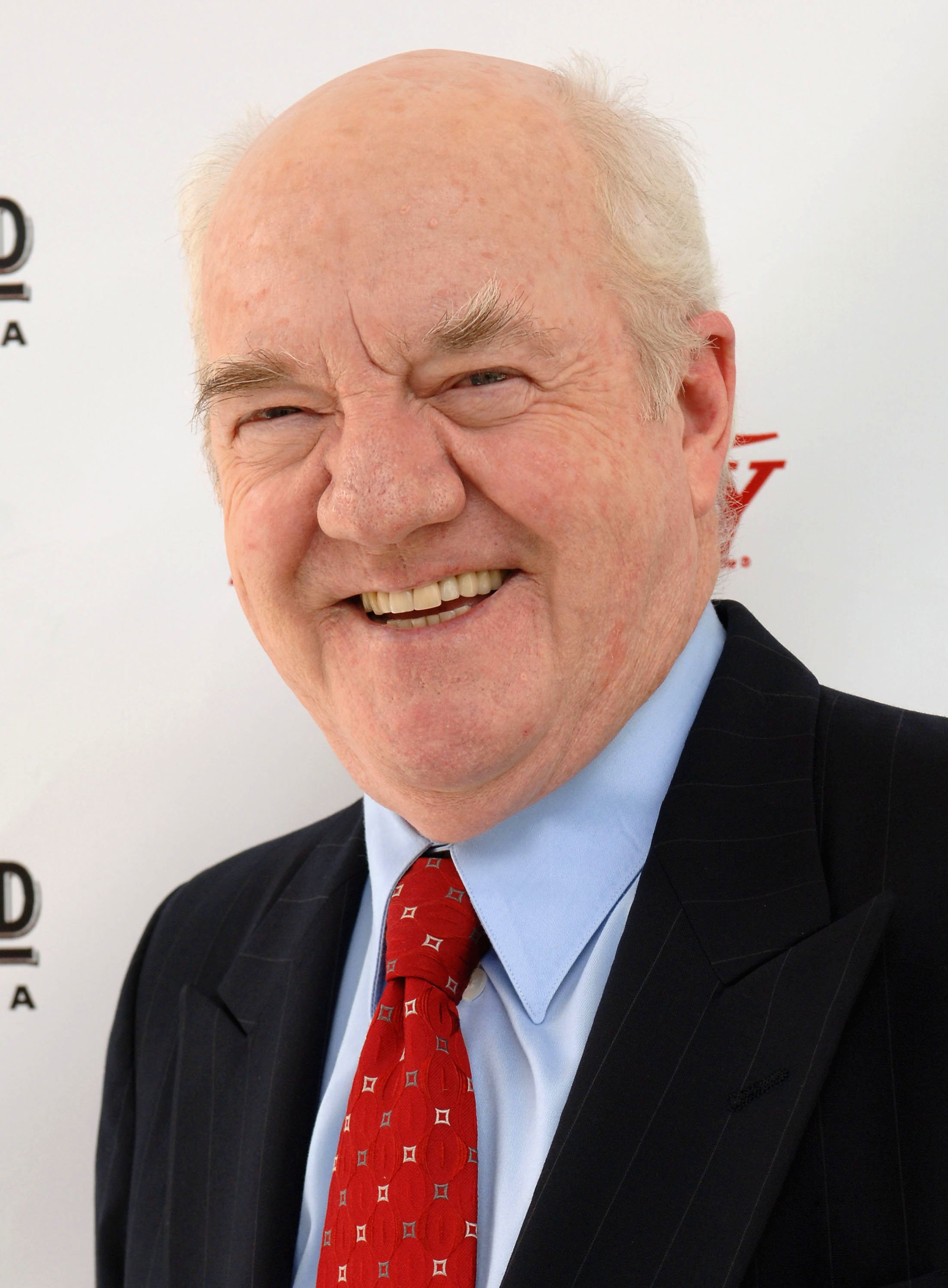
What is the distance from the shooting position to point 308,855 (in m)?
1.52

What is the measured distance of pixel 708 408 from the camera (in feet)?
4.01

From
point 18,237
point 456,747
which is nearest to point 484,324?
point 456,747

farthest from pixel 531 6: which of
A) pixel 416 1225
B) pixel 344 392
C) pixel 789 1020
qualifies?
pixel 416 1225

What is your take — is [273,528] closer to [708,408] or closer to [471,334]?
[471,334]

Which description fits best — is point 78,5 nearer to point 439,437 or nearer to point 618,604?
point 439,437

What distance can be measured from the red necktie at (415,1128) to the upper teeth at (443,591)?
28 centimetres

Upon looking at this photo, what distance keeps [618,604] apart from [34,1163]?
1.36 metres

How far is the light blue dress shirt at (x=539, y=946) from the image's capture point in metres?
1.06

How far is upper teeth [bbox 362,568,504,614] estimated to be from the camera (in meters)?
1.10

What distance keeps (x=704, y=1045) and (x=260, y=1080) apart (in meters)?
0.54

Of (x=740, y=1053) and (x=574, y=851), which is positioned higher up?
(x=574, y=851)

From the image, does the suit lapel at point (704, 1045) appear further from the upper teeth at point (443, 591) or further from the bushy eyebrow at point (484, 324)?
the bushy eyebrow at point (484, 324)

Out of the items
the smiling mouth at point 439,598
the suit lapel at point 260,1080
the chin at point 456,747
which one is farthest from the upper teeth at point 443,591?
the suit lapel at point 260,1080

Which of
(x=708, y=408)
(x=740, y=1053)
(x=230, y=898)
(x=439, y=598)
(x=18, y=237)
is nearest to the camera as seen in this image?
(x=740, y=1053)
